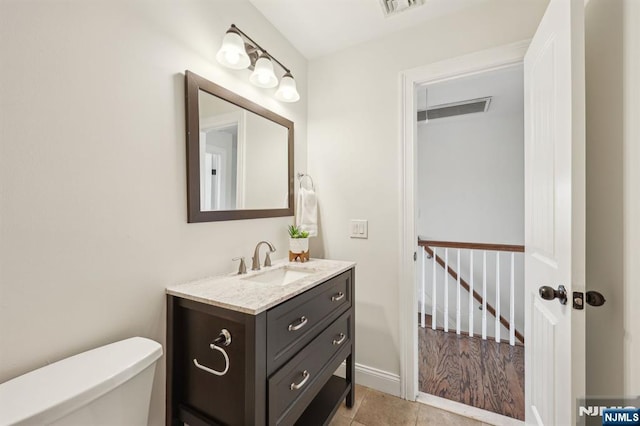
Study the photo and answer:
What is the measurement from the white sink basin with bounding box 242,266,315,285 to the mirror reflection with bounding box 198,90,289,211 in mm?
401

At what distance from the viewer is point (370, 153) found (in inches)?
73.2

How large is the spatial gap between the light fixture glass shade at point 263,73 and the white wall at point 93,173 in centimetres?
23

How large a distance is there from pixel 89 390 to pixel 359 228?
153 cm

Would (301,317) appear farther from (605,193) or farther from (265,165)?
(605,193)

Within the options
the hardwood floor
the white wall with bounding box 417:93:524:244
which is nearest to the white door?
the hardwood floor

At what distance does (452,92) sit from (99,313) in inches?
121

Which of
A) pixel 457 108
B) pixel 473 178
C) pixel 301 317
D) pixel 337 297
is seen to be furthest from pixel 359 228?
pixel 473 178

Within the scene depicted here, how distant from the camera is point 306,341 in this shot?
1.20 meters

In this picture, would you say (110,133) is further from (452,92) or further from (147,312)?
(452,92)

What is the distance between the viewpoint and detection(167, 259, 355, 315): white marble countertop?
969 mm

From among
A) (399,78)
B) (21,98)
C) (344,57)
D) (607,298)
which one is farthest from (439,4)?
(21,98)

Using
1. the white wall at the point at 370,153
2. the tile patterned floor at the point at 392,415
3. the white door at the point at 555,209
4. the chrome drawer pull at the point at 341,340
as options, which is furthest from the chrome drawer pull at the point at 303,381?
the white door at the point at 555,209

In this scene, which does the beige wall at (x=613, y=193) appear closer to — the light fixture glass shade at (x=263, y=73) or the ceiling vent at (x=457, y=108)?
the light fixture glass shade at (x=263, y=73)

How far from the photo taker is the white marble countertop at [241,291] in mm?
969
